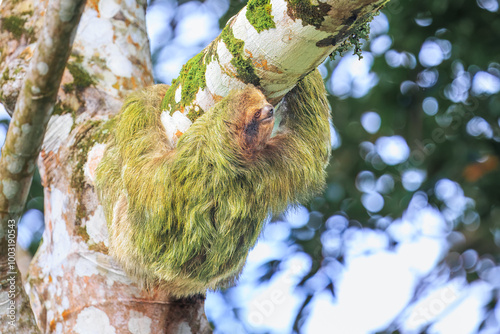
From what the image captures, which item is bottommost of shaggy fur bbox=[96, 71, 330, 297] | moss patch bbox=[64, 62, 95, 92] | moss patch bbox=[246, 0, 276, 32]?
shaggy fur bbox=[96, 71, 330, 297]

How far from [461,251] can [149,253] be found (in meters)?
4.10

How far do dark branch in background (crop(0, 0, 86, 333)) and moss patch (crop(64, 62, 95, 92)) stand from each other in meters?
1.14

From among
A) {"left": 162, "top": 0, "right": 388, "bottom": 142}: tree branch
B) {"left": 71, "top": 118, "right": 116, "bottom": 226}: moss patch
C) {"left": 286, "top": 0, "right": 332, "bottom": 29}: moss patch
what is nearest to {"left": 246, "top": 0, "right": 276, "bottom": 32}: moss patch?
{"left": 162, "top": 0, "right": 388, "bottom": 142}: tree branch

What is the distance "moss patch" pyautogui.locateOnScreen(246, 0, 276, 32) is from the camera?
2406 millimetres

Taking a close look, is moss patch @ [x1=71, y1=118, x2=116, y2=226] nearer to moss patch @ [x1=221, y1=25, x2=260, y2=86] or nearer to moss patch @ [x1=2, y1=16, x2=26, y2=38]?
moss patch @ [x1=2, y1=16, x2=26, y2=38]

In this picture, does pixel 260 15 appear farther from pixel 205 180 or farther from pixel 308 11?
pixel 205 180

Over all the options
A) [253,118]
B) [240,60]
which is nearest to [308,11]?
[240,60]

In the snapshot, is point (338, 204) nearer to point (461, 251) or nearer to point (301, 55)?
point (461, 251)

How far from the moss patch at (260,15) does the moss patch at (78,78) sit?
1.85 metres

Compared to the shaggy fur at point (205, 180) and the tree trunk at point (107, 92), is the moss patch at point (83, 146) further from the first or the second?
the shaggy fur at point (205, 180)

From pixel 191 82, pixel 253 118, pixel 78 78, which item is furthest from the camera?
pixel 78 78

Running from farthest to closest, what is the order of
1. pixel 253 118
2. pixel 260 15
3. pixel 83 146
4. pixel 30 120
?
pixel 83 146, pixel 30 120, pixel 253 118, pixel 260 15

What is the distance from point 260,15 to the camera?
244cm

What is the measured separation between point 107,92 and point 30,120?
1.27 meters
